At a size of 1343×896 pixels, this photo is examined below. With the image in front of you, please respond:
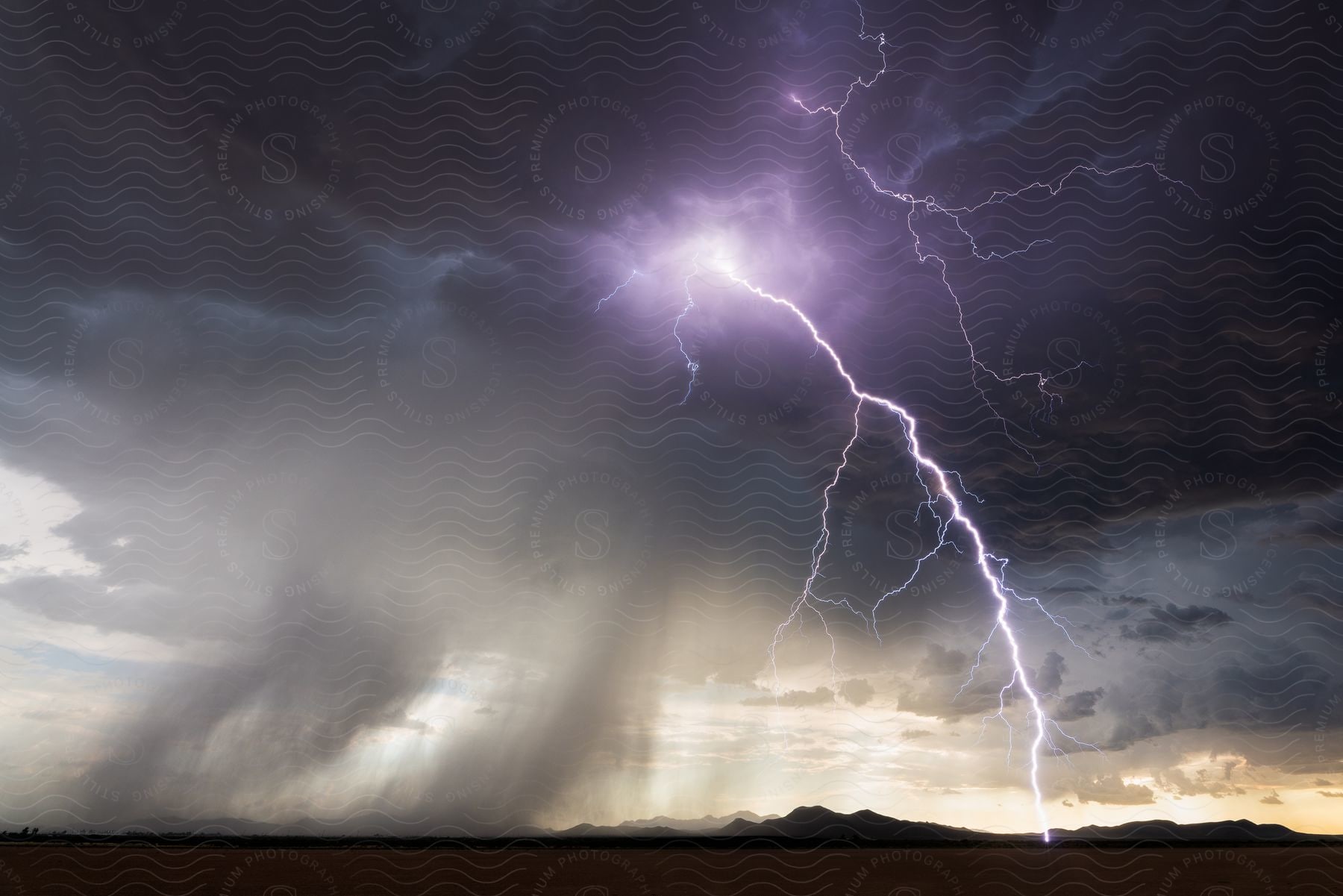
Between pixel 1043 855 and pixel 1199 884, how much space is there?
2.22 metres

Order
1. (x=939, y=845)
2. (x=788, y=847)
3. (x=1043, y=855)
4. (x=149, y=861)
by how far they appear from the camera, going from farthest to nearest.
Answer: (x=939, y=845) → (x=1043, y=855) → (x=788, y=847) → (x=149, y=861)

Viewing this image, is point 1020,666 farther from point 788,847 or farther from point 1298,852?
point 1298,852

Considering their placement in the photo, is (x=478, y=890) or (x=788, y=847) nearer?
(x=478, y=890)

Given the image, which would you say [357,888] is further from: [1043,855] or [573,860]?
[1043,855]

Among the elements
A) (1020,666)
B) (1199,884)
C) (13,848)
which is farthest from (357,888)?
(1199,884)

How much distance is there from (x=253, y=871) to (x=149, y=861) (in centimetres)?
136

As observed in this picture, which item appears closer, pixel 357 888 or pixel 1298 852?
pixel 357 888

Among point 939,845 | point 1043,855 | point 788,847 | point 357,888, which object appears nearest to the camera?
point 357,888

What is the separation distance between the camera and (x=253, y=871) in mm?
10977

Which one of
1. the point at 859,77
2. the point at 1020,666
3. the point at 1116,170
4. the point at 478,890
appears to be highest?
the point at 859,77

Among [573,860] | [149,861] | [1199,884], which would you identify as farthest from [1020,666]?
[149,861]

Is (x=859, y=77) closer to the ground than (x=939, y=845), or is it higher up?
higher up

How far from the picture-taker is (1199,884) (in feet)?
36.4

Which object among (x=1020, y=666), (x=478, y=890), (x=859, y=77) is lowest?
(x=478, y=890)
